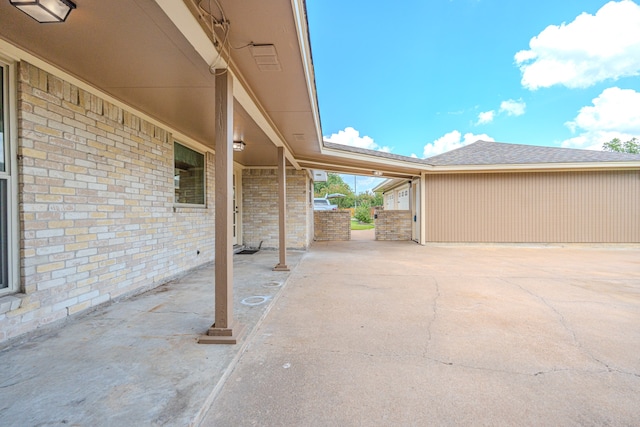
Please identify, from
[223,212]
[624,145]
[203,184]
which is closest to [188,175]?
[203,184]

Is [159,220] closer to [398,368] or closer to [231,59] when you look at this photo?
[231,59]

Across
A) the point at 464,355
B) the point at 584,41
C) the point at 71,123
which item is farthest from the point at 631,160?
the point at 71,123

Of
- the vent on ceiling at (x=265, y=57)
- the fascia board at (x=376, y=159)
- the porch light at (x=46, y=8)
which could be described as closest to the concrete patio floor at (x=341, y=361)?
the porch light at (x=46, y=8)

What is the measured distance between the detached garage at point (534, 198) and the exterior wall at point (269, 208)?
463 cm

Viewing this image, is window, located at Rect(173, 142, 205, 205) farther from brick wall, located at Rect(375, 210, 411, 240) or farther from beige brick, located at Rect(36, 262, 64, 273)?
brick wall, located at Rect(375, 210, 411, 240)

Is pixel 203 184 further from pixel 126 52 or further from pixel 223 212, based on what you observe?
pixel 223 212

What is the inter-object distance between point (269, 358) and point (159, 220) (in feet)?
10.6

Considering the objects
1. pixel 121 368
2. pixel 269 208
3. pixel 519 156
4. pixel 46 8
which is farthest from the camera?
pixel 519 156

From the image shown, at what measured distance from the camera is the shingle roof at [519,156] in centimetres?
938

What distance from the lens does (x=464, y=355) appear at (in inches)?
94.7

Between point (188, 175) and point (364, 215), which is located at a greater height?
point (188, 175)

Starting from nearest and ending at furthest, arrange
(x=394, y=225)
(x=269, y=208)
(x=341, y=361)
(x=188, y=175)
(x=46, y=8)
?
(x=46, y=8), (x=341, y=361), (x=188, y=175), (x=269, y=208), (x=394, y=225)

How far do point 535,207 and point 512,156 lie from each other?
196 centimetres

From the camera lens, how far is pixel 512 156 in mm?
10156
